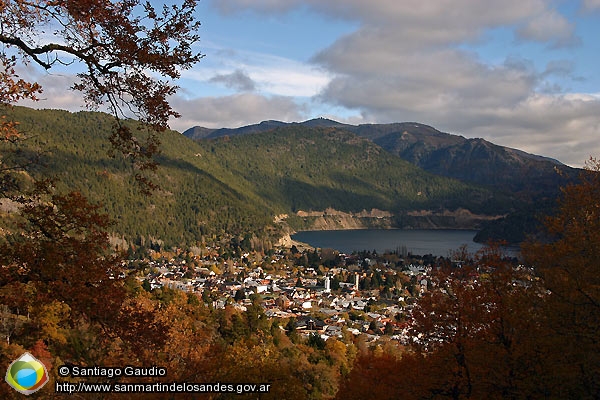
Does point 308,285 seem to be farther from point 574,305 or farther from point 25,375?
point 25,375

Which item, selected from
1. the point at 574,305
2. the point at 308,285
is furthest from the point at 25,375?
the point at 308,285

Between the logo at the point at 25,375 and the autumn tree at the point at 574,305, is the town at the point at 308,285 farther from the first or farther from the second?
the logo at the point at 25,375

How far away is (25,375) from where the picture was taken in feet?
22.3

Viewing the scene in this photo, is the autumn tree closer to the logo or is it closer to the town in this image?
the logo

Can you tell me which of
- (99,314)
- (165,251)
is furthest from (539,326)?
(165,251)

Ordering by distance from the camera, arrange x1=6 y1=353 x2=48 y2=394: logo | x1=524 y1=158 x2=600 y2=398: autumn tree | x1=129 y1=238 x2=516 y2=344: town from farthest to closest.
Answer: x1=129 y1=238 x2=516 y2=344: town
x1=524 y1=158 x2=600 y2=398: autumn tree
x1=6 y1=353 x2=48 y2=394: logo

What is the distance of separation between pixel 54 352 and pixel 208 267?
287 feet

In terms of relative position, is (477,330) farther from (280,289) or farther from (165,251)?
(165,251)

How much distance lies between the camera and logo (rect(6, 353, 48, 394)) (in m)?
6.64

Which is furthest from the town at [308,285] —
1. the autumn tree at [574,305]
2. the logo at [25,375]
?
the logo at [25,375]

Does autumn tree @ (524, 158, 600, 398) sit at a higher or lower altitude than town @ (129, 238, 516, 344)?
higher

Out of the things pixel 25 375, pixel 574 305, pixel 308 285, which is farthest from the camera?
pixel 308 285

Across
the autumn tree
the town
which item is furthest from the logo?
the town

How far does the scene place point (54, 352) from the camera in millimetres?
21578
